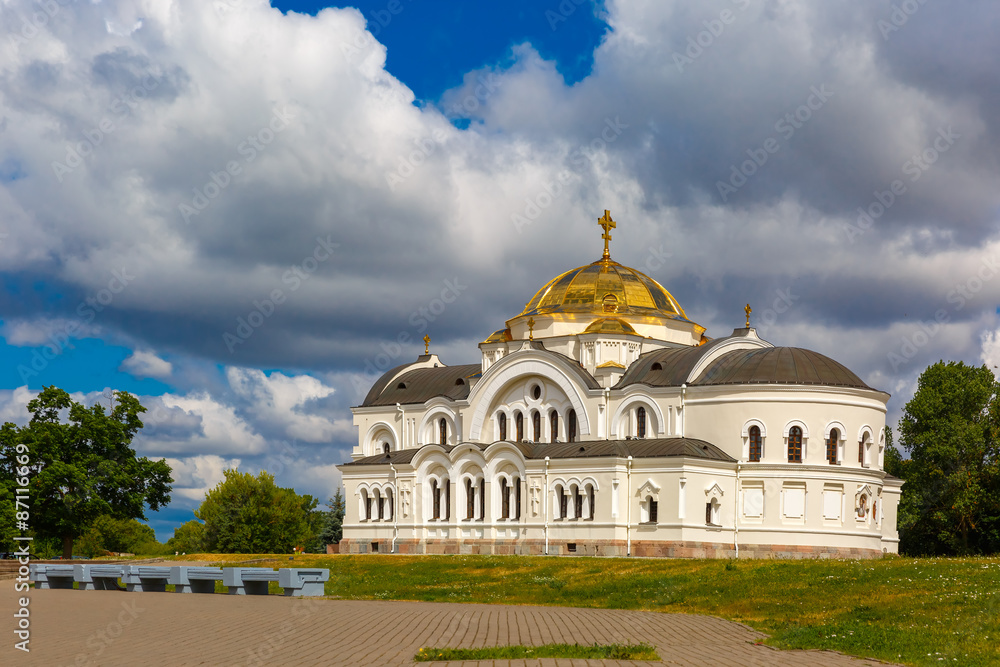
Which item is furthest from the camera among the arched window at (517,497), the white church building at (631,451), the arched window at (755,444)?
the arched window at (517,497)

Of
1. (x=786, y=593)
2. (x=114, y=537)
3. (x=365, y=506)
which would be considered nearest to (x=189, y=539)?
(x=114, y=537)

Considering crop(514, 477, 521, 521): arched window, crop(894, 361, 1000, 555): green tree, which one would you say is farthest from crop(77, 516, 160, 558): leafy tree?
crop(894, 361, 1000, 555): green tree

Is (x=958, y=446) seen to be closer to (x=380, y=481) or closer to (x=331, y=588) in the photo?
(x=380, y=481)

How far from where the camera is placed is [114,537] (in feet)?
259

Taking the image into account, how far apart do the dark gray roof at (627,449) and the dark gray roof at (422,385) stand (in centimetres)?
919

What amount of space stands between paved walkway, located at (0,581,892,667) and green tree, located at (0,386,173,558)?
87.4 ft

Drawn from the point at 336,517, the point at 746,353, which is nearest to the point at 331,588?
the point at 746,353

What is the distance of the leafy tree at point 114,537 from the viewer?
3002 inches

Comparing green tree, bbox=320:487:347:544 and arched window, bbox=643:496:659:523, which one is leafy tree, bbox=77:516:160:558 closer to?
green tree, bbox=320:487:347:544

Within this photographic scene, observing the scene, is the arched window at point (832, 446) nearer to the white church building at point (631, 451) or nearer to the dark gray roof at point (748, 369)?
the white church building at point (631, 451)

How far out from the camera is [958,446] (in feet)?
193

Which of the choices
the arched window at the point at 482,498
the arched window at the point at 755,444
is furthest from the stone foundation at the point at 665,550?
the arched window at the point at 755,444

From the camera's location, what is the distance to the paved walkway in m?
15.4

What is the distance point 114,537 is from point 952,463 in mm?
53901
